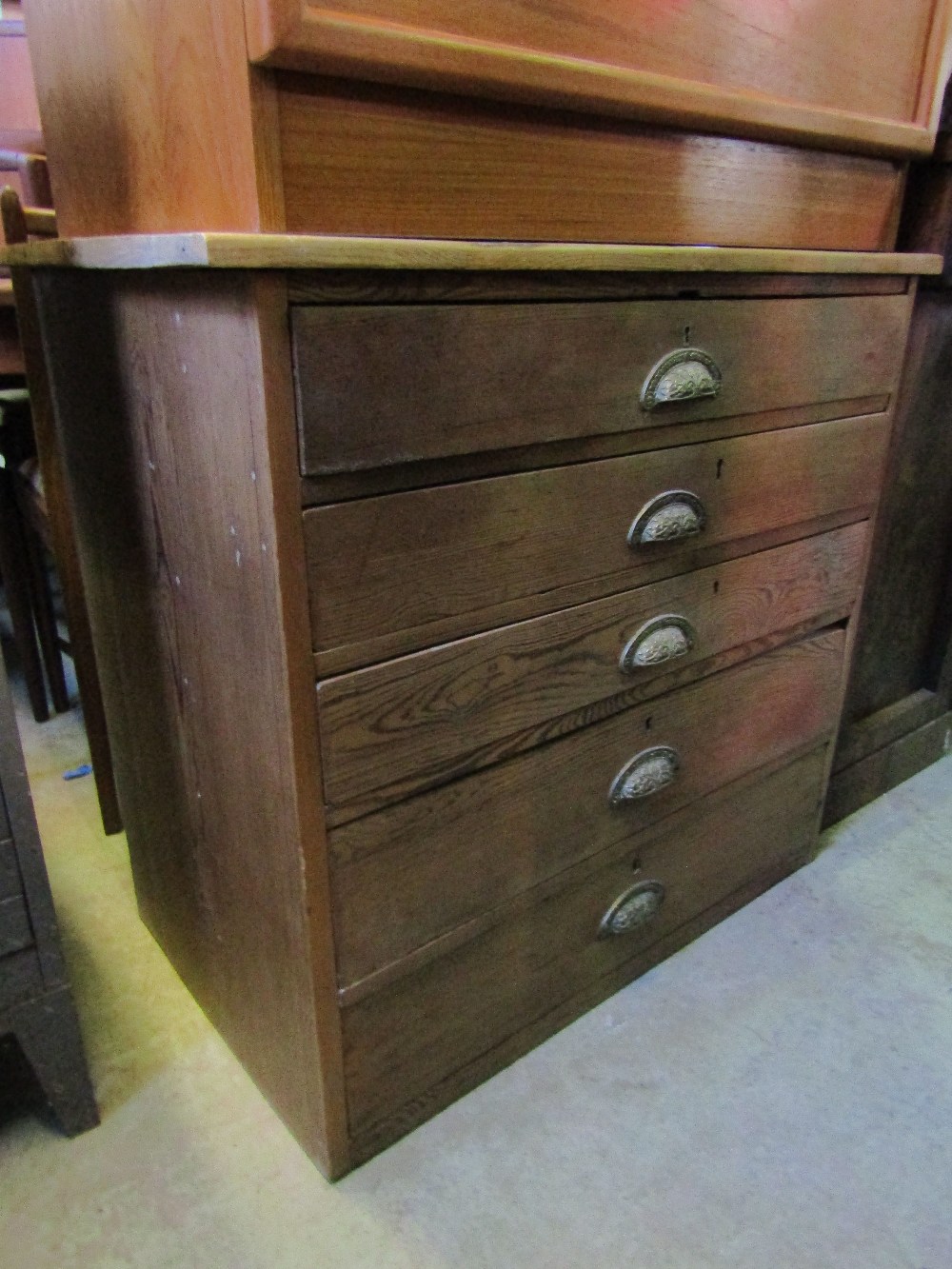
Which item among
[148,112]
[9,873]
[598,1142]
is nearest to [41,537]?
[9,873]

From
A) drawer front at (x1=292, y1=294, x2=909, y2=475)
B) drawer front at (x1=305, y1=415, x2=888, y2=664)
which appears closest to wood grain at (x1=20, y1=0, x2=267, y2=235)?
drawer front at (x1=292, y1=294, x2=909, y2=475)

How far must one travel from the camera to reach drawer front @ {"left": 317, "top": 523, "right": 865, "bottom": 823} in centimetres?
77

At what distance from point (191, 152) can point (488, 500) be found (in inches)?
13.9

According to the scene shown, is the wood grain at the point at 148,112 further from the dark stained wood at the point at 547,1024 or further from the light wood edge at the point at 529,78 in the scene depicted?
the dark stained wood at the point at 547,1024

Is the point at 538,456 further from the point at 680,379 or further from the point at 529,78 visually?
the point at 529,78

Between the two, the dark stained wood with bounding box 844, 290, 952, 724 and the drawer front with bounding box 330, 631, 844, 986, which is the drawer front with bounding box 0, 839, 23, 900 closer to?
the drawer front with bounding box 330, 631, 844, 986

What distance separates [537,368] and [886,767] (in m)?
1.21

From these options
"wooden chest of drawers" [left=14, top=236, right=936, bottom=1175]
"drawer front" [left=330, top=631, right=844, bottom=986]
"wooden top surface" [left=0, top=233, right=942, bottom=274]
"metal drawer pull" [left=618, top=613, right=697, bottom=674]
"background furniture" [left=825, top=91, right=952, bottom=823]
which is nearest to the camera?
"wooden top surface" [left=0, top=233, right=942, bottom=274]

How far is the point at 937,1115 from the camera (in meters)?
1.04

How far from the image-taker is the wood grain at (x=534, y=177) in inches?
25.6

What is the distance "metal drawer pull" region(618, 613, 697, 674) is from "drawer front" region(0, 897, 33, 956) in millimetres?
664

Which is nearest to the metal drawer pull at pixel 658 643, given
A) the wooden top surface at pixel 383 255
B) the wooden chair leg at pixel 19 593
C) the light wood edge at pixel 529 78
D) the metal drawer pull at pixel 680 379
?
the metal drawer pull at pixel 680 379

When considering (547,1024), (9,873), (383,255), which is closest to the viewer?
(383,255)

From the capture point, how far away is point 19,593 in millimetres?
1722
